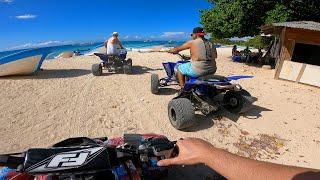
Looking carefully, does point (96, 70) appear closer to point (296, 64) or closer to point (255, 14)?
point (296, 64)

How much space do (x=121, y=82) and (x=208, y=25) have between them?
10.3 m

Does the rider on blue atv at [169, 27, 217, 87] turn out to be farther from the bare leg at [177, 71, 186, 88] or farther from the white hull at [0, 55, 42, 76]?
the white hull at [0, 55, 42, 76]

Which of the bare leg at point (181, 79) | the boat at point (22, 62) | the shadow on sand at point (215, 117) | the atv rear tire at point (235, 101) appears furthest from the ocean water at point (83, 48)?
the atv rear tire at point (235, 101)

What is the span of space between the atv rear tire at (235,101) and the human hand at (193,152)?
6.28 m

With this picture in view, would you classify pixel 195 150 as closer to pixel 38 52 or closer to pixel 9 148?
pixel 9 148

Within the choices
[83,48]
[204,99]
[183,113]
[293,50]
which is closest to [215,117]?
[204,99]

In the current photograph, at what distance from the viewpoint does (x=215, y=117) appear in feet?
26.9

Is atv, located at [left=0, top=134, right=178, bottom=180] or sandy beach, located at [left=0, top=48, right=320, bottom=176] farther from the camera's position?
sandy beach, located at [left=0, top=48, right=320, bottom=176]

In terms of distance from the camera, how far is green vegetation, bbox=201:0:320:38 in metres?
17.8

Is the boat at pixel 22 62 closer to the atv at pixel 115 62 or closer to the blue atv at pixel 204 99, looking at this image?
the atv at pixel 115 62

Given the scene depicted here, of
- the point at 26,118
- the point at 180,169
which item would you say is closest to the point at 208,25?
the point at 26,118

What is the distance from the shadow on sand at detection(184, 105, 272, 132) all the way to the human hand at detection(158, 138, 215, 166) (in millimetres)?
5330

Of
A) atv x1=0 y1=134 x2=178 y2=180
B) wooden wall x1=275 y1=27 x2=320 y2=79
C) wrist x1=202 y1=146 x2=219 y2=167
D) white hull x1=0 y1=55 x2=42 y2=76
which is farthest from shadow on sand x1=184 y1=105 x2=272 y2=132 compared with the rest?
white hull x1=0 y1=55 x2=42 y2=76

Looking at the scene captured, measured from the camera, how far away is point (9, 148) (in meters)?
6.13
